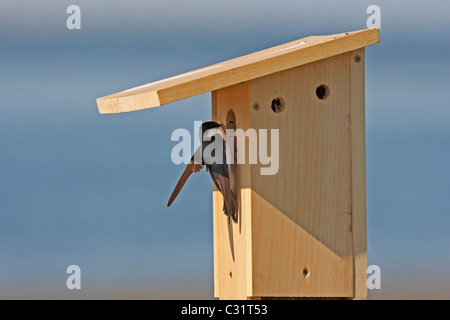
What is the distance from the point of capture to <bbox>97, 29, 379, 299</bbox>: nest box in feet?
14.6

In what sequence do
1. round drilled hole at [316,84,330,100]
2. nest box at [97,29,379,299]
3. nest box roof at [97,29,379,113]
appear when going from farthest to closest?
round drilled hole at [316,84,330,100]
nest box at [97,29,379,299]
nest box roof at [97,29,379,113]

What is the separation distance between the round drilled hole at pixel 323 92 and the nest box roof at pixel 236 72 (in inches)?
5.8

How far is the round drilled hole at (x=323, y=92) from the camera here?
4.55 m

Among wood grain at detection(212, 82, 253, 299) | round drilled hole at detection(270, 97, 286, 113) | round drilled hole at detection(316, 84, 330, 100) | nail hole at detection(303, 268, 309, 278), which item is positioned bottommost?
nail hole at detection(303, 268, 309, 278)

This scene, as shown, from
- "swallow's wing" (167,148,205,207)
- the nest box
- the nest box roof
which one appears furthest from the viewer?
"swallow's wing" (167,148,205,207)

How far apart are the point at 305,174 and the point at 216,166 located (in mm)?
422

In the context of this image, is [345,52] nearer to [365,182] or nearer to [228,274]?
[365,182]

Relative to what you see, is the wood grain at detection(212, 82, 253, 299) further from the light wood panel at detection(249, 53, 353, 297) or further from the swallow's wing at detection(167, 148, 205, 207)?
the swallow's wing at detection(167, 148, 205, 207)

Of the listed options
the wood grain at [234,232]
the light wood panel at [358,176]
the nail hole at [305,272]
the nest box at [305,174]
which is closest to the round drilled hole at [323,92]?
the nest box at [305,174]

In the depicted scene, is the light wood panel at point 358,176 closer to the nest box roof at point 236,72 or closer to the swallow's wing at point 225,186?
the nest box roof at point 236,72

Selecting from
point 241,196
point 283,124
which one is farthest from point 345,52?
point 241,196

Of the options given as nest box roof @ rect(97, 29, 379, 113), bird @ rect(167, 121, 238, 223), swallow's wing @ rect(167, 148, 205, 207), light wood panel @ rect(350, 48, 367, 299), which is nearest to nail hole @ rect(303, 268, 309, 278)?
light wood panel @ rect(350, 48, 367, 299)

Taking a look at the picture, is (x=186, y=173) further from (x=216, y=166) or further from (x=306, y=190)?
(x=306, y=190)

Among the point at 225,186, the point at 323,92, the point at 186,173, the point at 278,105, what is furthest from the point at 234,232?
the point at 323,92
